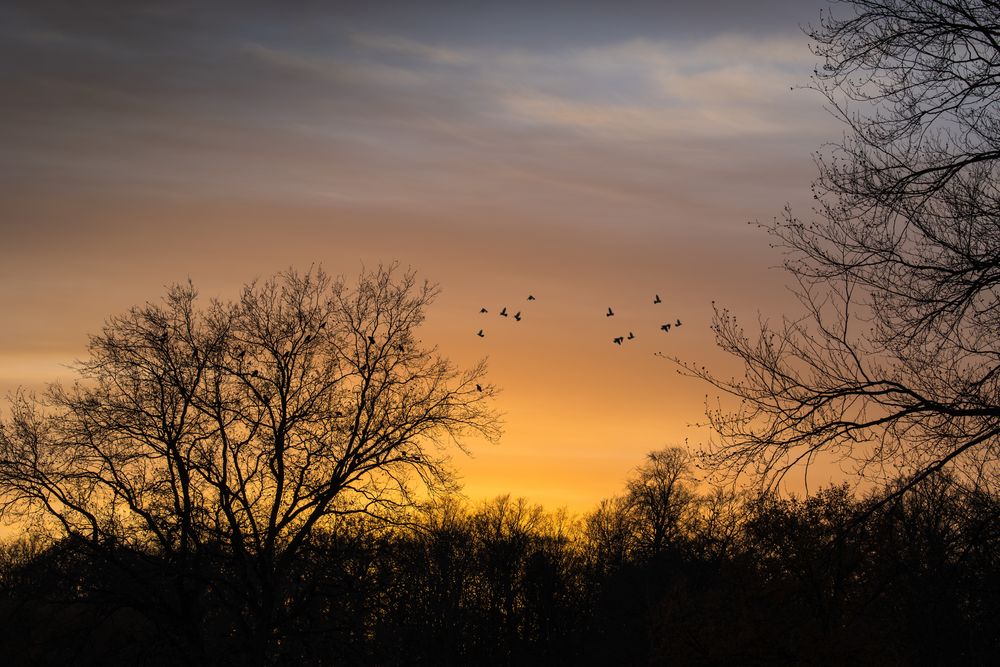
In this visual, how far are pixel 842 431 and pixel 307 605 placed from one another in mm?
15605

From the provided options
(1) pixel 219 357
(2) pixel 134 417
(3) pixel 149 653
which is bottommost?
(3) pixel 149 653

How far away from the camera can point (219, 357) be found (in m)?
22.9

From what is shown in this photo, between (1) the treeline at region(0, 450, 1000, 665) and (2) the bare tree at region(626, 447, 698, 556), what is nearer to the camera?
(1) the treeline at region(0, 450, 1000, 665)

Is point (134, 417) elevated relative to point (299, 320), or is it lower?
lower

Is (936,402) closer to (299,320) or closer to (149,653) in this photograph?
(299,320)

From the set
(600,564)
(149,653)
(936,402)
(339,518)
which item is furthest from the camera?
(600,564)

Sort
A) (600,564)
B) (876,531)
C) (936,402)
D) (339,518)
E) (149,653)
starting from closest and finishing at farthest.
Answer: (936,402)
(876,531)
(149,653)
(339,518)
(600,564)

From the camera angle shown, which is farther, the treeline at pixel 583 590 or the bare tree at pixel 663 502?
the bare tree at pixel 663 502

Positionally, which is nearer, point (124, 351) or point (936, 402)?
point (936, 402)

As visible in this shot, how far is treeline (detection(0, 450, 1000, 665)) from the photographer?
672 inches

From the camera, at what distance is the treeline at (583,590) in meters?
17.1

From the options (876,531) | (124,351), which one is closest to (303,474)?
(124,351)

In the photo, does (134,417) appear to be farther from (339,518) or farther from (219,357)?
(339,518)

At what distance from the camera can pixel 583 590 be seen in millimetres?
71312
